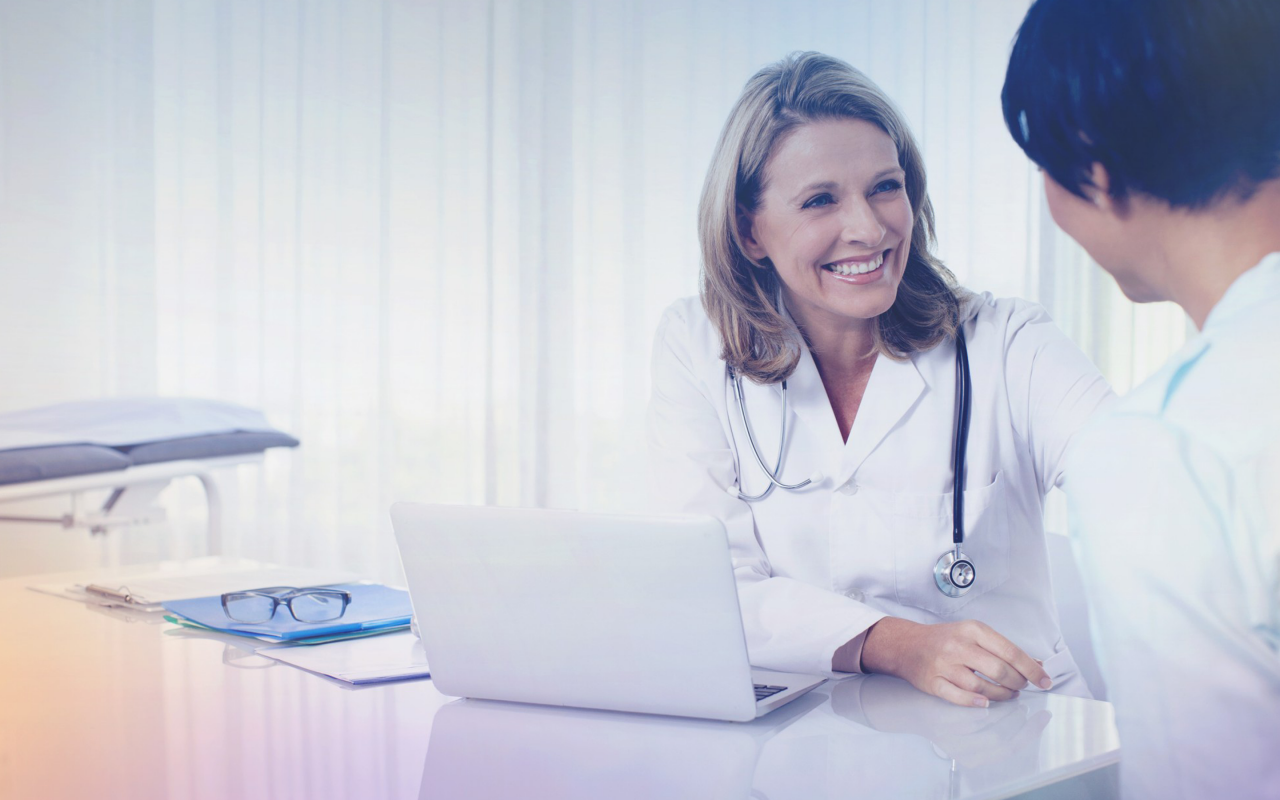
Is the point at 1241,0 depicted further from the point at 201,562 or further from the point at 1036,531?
the point at 201,562

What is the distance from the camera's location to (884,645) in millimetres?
974

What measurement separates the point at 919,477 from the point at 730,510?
→ 251mm

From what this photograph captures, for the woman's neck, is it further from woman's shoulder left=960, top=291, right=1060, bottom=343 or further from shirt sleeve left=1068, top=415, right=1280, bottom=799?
shirt sleeve left=1068, top=415, right=1280, bottom=799

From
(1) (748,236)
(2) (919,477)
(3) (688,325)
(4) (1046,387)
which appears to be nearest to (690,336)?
(3) (688,325)

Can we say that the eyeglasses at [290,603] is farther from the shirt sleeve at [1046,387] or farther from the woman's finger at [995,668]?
the shirt sleeve at [1046,387]

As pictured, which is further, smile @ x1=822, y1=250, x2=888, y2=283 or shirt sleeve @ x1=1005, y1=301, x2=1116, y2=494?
smile @ x1=822, y1=250, x2=888, y2=283

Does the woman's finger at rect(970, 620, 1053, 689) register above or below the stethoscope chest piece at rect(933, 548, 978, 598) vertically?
above

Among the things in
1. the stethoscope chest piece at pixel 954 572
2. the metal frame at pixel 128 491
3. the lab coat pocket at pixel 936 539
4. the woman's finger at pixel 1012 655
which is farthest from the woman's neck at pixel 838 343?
the metal frame at pixel 128 491

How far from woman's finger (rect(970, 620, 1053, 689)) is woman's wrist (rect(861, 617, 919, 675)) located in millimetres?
97

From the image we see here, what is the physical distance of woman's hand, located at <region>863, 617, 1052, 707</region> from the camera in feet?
2.74

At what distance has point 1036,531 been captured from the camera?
54.0 inches

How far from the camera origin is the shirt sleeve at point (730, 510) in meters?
1.02

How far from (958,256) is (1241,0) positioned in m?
2.75

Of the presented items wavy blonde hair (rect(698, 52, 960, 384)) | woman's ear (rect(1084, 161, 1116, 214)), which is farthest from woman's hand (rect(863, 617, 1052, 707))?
wavy blonde hair (rect(698, 52, 960, 384))
